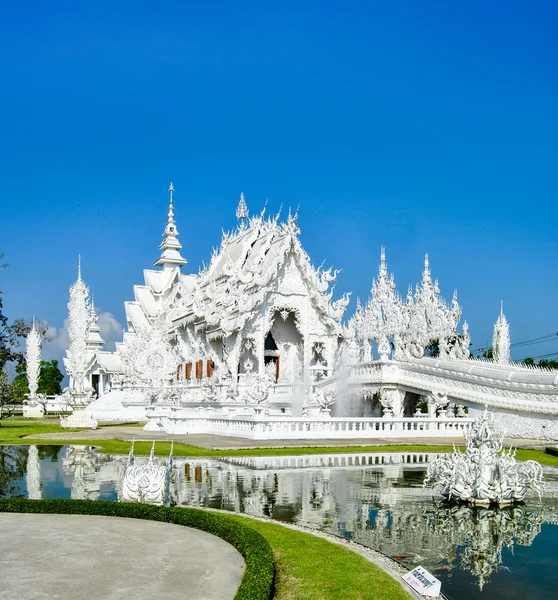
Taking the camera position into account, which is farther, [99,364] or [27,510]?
[99,364]

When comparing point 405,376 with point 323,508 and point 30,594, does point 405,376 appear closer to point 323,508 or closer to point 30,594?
point 323,508

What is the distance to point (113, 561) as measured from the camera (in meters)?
7.42

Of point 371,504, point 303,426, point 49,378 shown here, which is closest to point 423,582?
point 371,504

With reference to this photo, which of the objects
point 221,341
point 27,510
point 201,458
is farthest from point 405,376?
point 27,510

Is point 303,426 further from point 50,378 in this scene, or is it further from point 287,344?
point 50,378

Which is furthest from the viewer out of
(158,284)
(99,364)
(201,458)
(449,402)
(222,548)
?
(99,364)

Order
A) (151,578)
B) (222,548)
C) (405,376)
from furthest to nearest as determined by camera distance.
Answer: (405,376) < (222,548) < (151,578)

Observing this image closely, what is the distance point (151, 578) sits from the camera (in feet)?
22.4

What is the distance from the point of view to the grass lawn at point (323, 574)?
6.80 meters

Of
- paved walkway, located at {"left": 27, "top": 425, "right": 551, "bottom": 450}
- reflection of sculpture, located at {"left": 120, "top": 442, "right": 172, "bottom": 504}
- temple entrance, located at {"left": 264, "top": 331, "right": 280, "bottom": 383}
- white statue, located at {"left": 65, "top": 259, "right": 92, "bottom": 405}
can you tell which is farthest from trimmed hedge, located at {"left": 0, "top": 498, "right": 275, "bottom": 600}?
temple entrance, located at {"left": 264, "top": 331, "right": 280, "bottom": 383}

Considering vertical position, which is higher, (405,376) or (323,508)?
(405,376)

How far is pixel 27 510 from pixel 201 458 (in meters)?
7.52

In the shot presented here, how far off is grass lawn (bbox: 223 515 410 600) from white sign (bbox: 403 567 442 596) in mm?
127

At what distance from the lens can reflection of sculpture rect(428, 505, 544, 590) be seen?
8.41 metres
